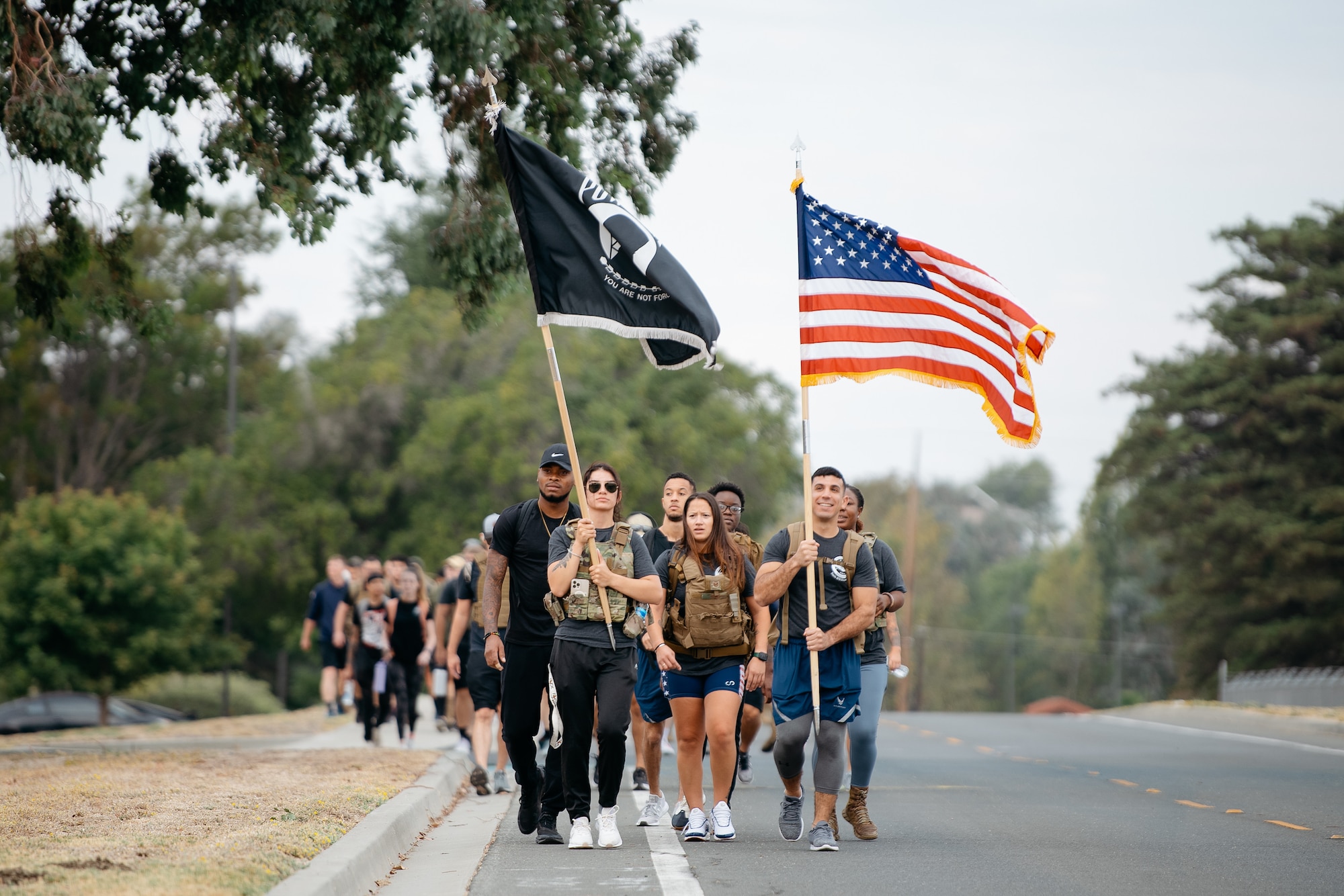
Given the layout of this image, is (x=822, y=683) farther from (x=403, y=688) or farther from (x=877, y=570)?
(x=403, y=688)

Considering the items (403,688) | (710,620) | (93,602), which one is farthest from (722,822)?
(93,602)

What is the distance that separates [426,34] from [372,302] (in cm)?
4925

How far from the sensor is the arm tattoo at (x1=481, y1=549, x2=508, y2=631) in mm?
9375

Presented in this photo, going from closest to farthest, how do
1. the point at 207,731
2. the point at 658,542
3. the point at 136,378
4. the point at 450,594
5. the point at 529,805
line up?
the point at 529,805
the point at 658,542
the point at 450,594
the point at 207,731
the point at 136,378

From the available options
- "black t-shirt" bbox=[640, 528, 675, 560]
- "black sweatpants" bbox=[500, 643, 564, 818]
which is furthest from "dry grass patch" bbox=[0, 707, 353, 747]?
"black sweatpants" bbox=[500, 643, 564, 818]

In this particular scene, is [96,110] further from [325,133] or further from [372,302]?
[372,302]

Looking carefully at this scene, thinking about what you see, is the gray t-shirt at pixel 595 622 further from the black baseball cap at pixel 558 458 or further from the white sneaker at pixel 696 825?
the white sneaker at pixel 696 825

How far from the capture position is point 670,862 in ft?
28.4

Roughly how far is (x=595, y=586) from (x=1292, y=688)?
27582 millimetres

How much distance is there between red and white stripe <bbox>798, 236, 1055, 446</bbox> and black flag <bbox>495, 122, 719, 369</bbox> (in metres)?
1.21

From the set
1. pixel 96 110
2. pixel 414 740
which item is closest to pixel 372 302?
pixel 414 740

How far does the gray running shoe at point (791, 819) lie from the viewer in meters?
9.47

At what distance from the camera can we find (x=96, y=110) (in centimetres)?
1366

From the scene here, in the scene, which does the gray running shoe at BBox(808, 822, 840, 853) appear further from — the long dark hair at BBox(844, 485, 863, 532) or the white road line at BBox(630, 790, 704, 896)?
the long dark hair at BBox(844, 485, 863, 532)
